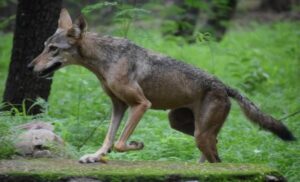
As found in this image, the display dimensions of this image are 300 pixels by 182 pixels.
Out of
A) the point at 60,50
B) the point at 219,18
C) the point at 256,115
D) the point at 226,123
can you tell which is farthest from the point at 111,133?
the point at 219,18

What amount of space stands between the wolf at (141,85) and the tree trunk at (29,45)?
7.33 ft

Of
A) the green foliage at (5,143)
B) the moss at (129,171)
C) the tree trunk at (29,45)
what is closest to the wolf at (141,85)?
the moss at (129,171)

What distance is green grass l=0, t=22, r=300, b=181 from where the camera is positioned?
953 cm

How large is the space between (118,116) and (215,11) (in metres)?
13.7

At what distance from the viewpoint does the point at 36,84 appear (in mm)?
10953

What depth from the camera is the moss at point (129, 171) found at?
270 inches

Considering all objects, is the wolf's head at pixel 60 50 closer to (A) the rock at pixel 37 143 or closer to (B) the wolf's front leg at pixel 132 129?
(A) the rock at pixel 37 143

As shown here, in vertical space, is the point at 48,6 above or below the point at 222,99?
above

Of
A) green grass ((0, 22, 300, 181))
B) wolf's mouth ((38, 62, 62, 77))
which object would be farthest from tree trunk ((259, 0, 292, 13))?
wolf's mouth ((38, 62, 62, 77))

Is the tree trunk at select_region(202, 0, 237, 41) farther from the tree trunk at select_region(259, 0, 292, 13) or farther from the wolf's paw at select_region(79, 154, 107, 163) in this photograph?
the wolf's paw at select_region(79, 154, 107, 163)

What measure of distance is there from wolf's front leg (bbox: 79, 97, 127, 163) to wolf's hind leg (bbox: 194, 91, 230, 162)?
3.39ft

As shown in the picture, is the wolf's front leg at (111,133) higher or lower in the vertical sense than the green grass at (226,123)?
higher

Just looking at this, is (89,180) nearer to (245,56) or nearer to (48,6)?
(48,6)

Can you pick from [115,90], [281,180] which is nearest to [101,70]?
[115,90]
